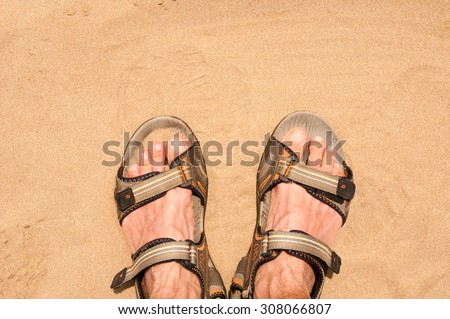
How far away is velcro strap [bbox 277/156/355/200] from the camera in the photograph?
213 cm

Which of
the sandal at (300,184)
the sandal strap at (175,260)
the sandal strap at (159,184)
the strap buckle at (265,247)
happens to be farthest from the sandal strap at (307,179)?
the sandal strap at (175,260)

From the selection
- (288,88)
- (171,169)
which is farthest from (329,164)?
(171,169)

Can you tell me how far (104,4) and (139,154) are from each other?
887 mm

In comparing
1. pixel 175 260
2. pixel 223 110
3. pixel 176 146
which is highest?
pixel 223 110

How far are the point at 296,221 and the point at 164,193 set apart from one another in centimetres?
70

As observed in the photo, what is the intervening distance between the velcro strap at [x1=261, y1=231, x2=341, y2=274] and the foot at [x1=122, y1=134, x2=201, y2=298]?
0.40m

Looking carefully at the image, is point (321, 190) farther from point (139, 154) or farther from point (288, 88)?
point (139, 154)

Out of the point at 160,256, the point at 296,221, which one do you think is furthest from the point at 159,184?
the point at 296,221

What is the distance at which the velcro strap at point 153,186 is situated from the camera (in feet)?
6.99

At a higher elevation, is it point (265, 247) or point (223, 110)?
point (223, 110)

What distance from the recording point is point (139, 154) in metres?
2.28

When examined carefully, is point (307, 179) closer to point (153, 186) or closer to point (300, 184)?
point (300, 184)

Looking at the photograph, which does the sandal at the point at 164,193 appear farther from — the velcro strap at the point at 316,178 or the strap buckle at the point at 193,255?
the velcro strap at the point at 316,178

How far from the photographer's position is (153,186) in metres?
2.15
